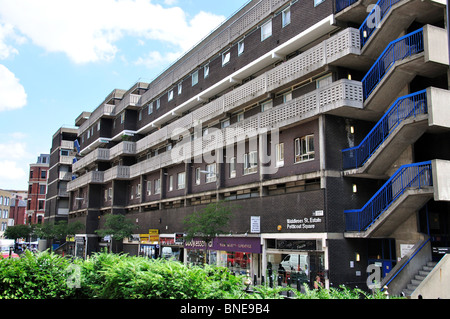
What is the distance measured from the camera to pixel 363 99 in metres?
22.6

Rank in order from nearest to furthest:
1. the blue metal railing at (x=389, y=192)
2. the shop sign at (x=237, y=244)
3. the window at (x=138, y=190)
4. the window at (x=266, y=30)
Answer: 1. the blue metal railing at (x=389, y=192)
2. the shop sign at (x=237, y=244)
3. the window at (x=266, y=30)
4. the window at (x=138, y=190)

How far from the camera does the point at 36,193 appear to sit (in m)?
105

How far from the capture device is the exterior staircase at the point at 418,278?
1845cm

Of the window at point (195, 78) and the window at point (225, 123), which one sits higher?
the window at point (195, 78)

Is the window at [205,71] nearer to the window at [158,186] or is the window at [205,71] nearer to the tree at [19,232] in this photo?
the window at [158,186]

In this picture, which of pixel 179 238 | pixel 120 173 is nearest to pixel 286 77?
pixel 179 238

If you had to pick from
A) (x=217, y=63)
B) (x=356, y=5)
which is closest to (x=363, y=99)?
(x=356, y=5)

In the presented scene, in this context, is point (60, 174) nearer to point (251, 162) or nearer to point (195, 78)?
point (195, 78)

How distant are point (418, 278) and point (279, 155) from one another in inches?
429

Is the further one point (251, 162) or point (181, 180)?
point (181, 180)

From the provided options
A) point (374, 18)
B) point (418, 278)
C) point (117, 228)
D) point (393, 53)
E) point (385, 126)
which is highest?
point (374, 18)

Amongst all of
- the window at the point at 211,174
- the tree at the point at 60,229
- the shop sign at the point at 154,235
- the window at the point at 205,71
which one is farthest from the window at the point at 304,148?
the tree at the point at 60,229

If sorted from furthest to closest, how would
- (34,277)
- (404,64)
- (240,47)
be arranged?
(240,47)
(404,64)
(34,277)

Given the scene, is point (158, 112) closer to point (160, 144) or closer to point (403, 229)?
point (160, 144)
